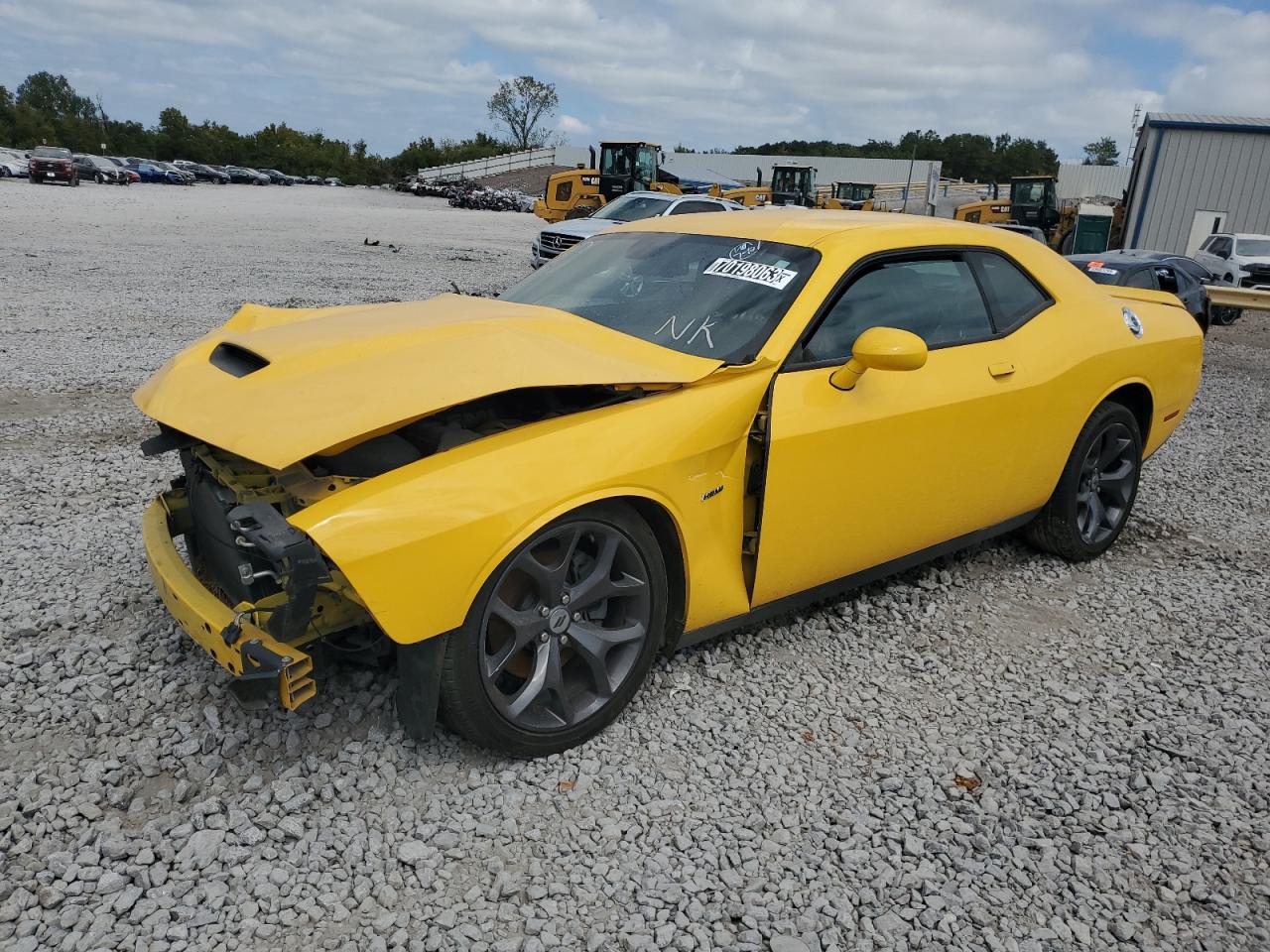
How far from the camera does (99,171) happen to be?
44.2 m

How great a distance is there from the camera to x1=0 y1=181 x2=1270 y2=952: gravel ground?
7.34 feet

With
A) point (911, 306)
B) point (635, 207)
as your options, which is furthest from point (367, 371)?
point (635, 207)

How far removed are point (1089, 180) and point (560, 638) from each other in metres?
52.9

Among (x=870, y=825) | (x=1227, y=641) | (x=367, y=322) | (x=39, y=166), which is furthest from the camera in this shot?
(x=39, y=166)

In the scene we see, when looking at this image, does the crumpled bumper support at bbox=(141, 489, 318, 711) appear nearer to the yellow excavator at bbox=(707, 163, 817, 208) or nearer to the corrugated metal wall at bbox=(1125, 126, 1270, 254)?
the yellow excavator at bbox=(707, 163, 817, 208)

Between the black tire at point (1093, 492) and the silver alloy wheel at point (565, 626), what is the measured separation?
2440 mm

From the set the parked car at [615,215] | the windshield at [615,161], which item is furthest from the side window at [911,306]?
the windshield at [615,161]

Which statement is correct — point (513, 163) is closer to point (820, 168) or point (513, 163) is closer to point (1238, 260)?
point (820, 168)

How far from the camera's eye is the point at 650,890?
7.62ft

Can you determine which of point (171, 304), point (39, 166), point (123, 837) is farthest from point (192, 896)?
point (39, 166)

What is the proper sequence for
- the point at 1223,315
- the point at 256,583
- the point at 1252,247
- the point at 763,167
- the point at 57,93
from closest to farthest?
the point at 256,583
the point at 1223,315
the point at 1252,247
the point at 763,167
the point at 57,93

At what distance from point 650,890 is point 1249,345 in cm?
1486

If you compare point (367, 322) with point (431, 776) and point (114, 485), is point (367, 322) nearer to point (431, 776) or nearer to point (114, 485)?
point (431, 776)

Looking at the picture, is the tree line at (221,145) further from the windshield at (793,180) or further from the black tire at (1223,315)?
the black tire at (1223,315)
